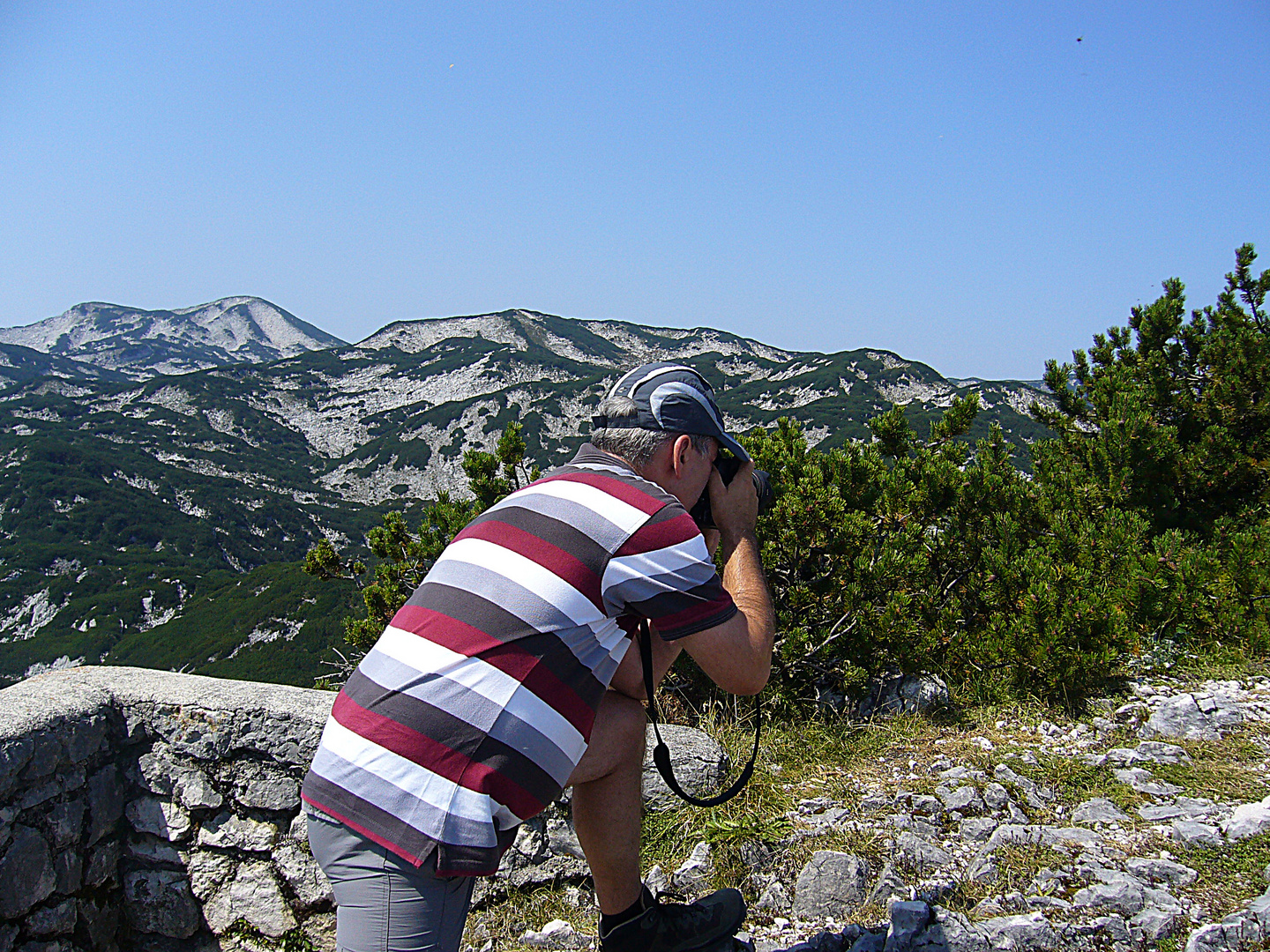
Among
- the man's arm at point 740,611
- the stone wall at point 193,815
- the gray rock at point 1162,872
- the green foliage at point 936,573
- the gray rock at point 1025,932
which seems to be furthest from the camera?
the green foliage at point 936,573

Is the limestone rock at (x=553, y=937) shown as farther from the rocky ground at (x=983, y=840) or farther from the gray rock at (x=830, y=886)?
the gray rock at (x=830, y=886)

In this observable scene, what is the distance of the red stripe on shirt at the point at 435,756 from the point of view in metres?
1.79

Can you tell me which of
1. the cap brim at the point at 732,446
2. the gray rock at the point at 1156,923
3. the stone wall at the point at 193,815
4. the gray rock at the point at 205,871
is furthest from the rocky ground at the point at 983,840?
the cap brim at the point at 732,446

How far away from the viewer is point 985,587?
5062 millimetres

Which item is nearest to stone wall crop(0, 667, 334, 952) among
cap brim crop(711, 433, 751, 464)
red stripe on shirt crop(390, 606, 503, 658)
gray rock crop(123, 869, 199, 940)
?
gray rock crop(123, 869, 199, 940)

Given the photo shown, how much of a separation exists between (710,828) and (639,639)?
1.48 metres

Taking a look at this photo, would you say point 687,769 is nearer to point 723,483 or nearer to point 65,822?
point 723,483

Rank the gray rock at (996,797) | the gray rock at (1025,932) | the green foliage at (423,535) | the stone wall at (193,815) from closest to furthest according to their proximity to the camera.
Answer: the gray rock at (1025,932) → the stone wall at (193,815) → the gray rock at (996,797) → the green foliage at (423,535)

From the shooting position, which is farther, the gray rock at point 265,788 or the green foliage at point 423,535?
the green foliage at point 423,535

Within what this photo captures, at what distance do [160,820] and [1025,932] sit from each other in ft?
10.7

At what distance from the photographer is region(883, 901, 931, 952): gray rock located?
2.50 metres

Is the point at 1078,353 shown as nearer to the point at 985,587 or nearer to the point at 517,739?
the point at 985,587

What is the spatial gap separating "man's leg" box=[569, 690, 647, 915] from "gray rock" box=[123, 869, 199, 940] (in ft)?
6.13

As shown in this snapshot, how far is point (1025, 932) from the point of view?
8.05ft
